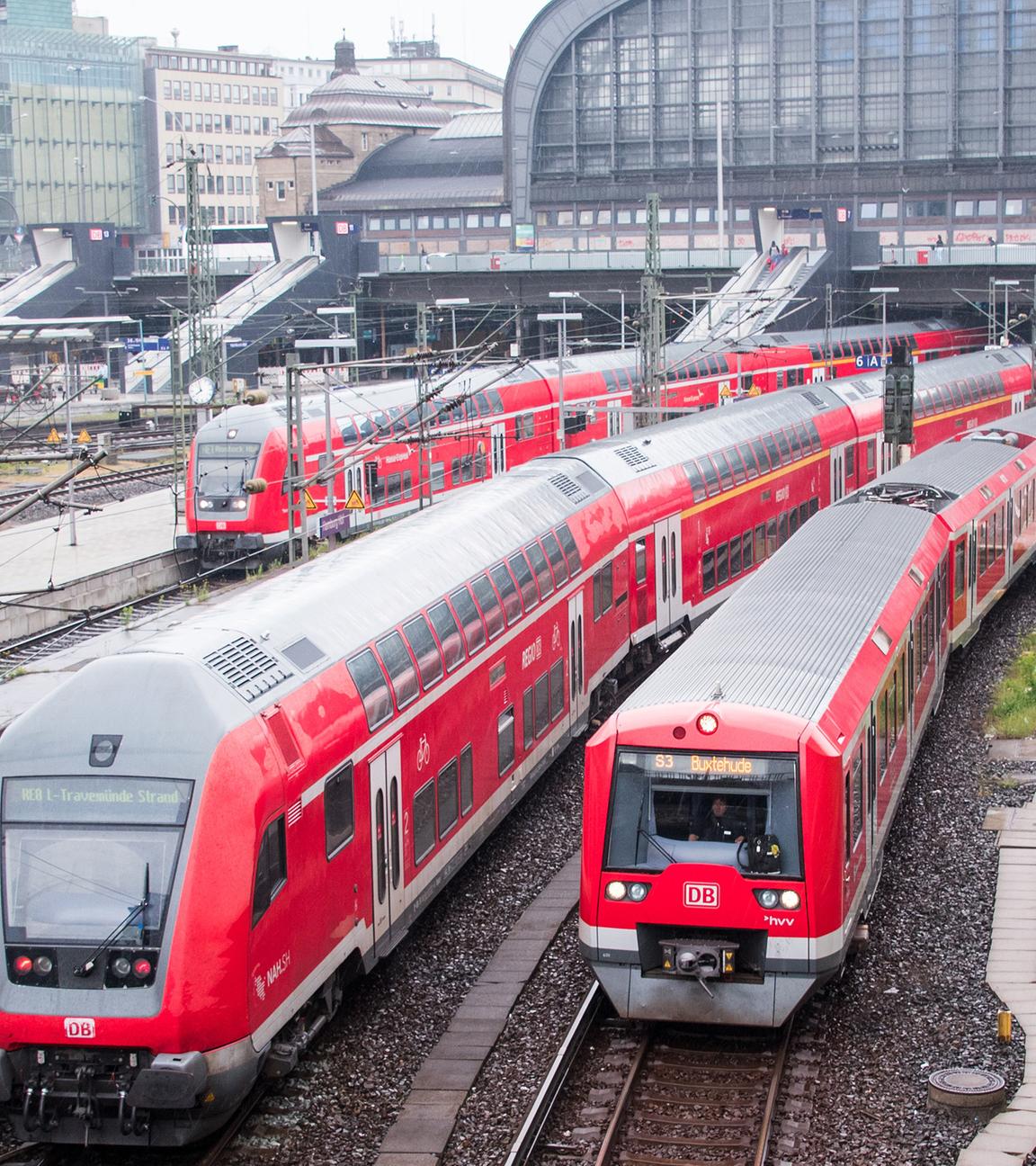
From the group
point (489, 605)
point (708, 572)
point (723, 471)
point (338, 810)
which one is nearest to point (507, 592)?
point (489, 605)

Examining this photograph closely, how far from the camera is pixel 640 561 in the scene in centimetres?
2553

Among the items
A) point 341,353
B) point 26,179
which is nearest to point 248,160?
point 26,179

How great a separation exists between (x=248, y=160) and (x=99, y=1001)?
159m

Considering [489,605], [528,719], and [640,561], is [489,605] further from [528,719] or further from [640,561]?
[640,561]

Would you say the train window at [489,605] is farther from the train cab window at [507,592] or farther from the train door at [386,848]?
the train door at [386,848]

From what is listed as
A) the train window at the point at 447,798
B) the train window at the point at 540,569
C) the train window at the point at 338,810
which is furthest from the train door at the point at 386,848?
the train window at the point at 540,569

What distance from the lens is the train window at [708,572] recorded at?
94.1ft

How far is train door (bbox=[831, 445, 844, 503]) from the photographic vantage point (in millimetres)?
38344

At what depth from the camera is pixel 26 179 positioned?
14500 cm

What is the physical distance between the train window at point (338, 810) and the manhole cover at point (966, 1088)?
4.90 meters

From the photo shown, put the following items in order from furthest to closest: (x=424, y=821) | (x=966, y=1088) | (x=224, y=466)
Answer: (x=224, y=466)
(x=424, y=821)
(x=966, y=1088)

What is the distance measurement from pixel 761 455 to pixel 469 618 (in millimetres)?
15730

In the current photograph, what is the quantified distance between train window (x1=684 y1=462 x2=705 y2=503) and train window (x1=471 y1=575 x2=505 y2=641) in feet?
32.6

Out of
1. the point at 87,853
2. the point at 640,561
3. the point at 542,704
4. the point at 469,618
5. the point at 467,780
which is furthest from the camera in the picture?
the point at 640,561
